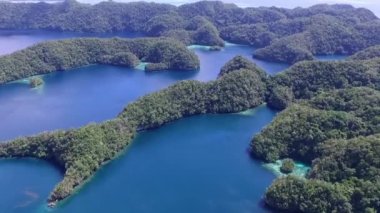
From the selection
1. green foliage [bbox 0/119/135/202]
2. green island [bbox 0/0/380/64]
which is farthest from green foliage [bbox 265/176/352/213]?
green island [bbox 0/0/380/64]

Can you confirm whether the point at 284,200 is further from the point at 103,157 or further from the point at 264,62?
the point at 264,62

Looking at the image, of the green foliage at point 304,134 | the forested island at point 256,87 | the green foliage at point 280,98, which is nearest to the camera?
the forested island at point 256,87

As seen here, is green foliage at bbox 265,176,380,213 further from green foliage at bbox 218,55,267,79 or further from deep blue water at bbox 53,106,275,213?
green foliage at bbox 218,55,267,79

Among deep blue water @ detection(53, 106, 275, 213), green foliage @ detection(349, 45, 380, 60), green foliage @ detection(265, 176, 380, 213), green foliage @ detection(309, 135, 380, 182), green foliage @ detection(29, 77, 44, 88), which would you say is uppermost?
green foliage @ detection(349, 45, 380, 60)

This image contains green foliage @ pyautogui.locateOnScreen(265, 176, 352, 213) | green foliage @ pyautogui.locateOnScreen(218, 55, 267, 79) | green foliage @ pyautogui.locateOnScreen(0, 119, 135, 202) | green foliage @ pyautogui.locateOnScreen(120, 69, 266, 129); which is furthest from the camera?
green foliage @ pyautogui.locateOnScreen(218, 55, 267, 79)

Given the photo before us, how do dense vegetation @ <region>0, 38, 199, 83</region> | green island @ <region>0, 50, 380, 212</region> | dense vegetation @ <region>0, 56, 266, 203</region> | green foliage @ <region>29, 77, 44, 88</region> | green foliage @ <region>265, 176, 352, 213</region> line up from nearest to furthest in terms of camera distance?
green foliage @ <region>265, 176, 352, 213</region>, green island @ <region>0, 50, 380, 212</region>, dense vegetation @ <region>0, 56, 266, 203</region>, green foliage @ <region>29, 77, 44, 88</region>, dense vegetation @ <region>0, 38, 199, 83</region>

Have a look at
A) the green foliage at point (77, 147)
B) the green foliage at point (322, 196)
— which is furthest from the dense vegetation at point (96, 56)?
the green foliage at point (322, 196)

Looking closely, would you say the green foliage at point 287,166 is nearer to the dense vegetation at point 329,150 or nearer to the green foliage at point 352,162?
the dense vegetation at point 329,150
